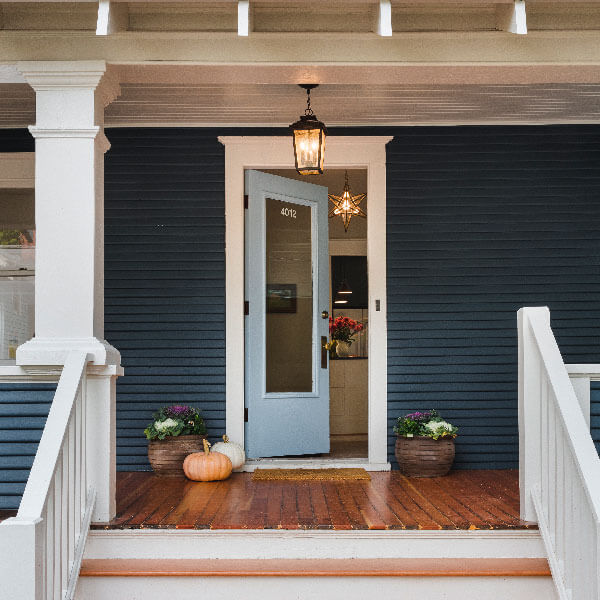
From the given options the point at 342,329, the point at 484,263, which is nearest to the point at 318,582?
the point at 484,263

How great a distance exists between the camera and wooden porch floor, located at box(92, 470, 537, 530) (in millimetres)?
3549

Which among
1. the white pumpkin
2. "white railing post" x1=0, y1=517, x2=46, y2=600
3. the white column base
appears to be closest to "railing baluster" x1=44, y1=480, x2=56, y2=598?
"white railing post" x1=0, y1=517, x2=46, y2=600

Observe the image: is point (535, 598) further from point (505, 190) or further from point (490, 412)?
point (505, 190)

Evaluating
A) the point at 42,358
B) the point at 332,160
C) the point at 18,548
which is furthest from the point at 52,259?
the point at 332,160

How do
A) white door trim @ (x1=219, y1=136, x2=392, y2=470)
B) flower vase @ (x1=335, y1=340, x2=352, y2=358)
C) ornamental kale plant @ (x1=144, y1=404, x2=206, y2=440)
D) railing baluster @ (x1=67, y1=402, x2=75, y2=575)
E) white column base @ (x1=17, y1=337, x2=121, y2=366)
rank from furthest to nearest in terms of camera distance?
flower vase @ (x1=335, y1=340, x2=352, y2=358) < white door trim @ (x1=219, y1=136, x2=392, y2=470) < ornamental kale plant @ (x1=144, y1=404, x2=206, y2=440) < white column base @ (x1=17, y1=337, x2=121, y2=366) < railing baluster @ (x1=67, y1=402, x2=75, y2=575)

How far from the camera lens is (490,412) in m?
5.52

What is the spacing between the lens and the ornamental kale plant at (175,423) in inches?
202

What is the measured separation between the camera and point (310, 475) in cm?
505

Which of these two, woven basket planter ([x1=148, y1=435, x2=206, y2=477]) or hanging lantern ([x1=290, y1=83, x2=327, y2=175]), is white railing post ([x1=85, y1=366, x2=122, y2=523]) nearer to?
woven basket planter ([x1=148, y1=435, x2=206, y2=477])

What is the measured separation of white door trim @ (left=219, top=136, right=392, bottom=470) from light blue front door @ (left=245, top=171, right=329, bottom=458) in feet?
0.25

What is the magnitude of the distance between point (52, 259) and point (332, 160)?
8.15 ft

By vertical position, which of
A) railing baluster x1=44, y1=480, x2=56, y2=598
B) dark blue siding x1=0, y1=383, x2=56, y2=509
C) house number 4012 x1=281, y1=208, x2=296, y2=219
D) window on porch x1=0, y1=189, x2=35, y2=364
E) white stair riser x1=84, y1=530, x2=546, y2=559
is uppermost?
house number 4012 x1=281, y1=208, x2=296, y2=219

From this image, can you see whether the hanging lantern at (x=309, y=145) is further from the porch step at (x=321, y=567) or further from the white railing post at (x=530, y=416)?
the porch step at (x=321, y=567)

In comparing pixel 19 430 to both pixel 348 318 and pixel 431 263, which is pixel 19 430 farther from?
pixel 348 318
